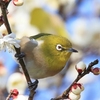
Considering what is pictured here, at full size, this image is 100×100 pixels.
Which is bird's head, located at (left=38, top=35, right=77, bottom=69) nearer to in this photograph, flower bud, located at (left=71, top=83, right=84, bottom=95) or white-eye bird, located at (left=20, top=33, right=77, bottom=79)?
white-eye bird, located at (left=20, top=33, right=77, bottom=79)

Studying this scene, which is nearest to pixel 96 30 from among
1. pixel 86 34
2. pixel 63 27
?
pixel 86 34

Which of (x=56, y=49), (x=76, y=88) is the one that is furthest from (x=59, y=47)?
(x=76, y=88)

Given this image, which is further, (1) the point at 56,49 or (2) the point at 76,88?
(1) the point at 56,49

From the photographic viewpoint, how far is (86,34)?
2.19m

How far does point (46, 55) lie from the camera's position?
1705 millimetres

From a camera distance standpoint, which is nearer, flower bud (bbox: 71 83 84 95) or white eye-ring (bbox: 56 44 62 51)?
flower bud (bbox: 71 83 84 95)

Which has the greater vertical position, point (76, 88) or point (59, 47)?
point (59, 47)

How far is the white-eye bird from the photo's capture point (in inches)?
64.6

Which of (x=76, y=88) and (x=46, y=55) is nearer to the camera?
(x=76, y=88)

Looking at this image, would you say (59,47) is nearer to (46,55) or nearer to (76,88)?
(46,55)

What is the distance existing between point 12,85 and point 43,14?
1.34ft

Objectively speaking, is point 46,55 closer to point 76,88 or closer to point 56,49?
point 56,49

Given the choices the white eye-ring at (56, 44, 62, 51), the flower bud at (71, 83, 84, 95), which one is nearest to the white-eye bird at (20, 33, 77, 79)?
the white eye-ring at (56, 44, 62, 51)

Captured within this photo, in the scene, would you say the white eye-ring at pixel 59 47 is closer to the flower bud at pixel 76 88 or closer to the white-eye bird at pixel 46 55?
the white-eye bird at pixel 46 55
